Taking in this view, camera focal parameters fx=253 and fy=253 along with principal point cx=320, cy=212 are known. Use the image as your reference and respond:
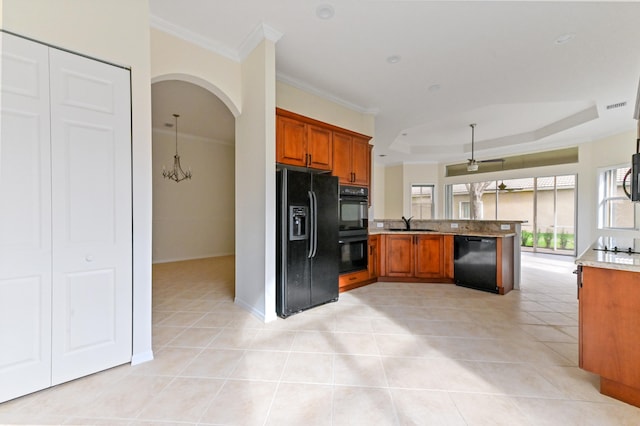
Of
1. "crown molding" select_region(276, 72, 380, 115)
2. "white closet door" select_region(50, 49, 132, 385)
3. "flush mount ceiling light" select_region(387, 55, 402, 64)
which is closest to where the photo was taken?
"white closet door" select_region(50, 49, 132, 385)

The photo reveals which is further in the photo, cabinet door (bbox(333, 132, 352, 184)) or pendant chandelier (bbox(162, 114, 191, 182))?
pendant chandelier (bbox(162, 114, 191, 182))

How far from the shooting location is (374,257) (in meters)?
4.36

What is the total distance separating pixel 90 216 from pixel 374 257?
12.2 ft

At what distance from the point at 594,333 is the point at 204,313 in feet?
11.3

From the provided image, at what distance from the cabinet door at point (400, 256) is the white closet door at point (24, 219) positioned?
13.4ft

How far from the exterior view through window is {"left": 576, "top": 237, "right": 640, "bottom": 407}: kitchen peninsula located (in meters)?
6.19

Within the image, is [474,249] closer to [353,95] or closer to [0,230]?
[353,95]

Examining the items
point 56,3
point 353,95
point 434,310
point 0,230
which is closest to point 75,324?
point 0,230

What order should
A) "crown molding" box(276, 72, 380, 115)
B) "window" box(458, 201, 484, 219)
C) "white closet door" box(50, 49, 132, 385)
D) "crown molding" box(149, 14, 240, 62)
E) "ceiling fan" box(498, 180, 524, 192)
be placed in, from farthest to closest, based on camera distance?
"window" box(458, 201, 484, 219), "ceiling fan" box(498, 180, 524, 192), "crown molding" box(276, 72, 380, 115), "crown molding" box(149, 14, 240, 62), "white closet door" box(50, 49, 132, 385)

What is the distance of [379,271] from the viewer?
175 inches

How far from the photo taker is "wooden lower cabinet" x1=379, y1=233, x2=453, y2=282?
4.36m

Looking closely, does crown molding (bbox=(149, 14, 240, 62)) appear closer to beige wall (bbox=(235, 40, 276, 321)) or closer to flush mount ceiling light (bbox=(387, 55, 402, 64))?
beige wall (bbox=(235, 40, 276, 321))

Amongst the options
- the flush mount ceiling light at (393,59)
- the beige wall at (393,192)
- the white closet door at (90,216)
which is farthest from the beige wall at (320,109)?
the beige wall at (393,192)

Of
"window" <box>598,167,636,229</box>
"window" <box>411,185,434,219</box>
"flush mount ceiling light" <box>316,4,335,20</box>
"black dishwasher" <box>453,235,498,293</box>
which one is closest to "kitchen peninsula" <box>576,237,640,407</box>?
"black dishwasher" <box>453,235,498,293</box>
